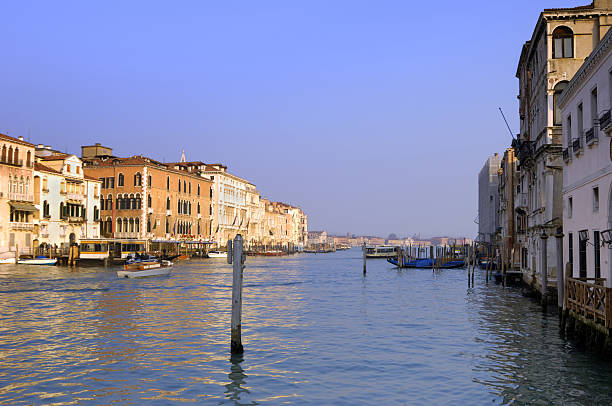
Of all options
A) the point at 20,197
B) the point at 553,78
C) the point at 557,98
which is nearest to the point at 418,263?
the point at 20,197

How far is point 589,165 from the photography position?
1586cm

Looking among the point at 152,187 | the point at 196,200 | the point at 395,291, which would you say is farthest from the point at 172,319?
the point at 196,200

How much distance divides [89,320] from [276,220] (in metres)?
112

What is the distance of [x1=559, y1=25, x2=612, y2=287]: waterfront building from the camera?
46.4 ft

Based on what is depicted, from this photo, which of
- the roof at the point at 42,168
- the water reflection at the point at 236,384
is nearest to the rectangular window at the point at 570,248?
the water reflection at the point at 236,384

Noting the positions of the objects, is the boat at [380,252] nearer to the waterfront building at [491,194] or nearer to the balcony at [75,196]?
the waterfront building at [491,194]

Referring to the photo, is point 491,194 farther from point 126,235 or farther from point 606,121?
point 606,121

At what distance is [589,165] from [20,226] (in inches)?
1772

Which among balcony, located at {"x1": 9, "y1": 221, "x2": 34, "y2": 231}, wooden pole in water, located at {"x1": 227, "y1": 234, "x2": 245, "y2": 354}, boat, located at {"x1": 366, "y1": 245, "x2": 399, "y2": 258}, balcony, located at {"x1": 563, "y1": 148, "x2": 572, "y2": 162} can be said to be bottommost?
boat, located at {"x1": 366, "y1": 245, "x2": 399, "y2": 258}

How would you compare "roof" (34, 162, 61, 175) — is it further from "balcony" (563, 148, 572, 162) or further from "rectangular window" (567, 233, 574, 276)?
"rectangular window" (567, 233, 574, 276)

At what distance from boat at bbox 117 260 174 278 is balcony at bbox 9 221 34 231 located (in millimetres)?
16317

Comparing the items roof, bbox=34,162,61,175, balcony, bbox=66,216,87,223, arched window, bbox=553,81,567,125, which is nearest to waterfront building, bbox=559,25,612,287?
arched window, bbox=553,81,567,125

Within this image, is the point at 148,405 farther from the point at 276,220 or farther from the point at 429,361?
the point at 276,220

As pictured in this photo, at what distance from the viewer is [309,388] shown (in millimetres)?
10617
